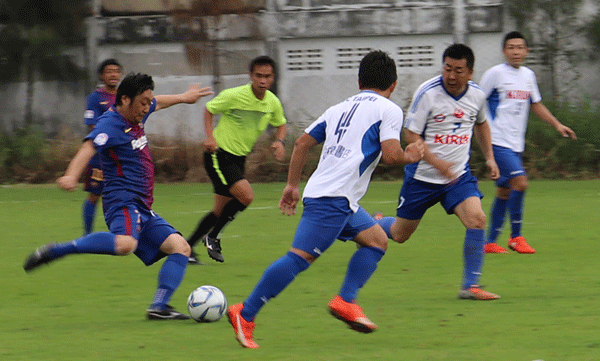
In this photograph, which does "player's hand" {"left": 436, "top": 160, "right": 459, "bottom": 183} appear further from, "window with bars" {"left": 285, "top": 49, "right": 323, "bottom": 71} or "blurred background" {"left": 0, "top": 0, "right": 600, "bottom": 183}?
"window with bars" {"left": 285, "top": 49, "right": 323, "bottom": 71}

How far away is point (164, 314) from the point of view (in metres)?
6.08

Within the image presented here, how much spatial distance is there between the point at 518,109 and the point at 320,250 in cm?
410

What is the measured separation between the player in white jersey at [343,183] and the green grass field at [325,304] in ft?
0.73

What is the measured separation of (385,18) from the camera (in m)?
19.7

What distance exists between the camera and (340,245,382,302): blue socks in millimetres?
5547

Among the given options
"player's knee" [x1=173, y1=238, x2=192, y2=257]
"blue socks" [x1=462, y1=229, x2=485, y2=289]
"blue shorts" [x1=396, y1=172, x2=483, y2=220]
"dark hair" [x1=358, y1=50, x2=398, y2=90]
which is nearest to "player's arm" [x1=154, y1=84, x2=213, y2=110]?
"player's knee" [x1=173, y1=238, x2=192, y2=257]

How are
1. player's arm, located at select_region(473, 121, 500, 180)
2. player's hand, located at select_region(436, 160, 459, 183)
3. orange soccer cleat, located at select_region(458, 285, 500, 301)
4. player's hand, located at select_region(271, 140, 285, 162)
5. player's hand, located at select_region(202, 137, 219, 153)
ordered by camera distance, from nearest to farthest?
player's hand, located at select_region(436, 160, 459, 183) < orange soccer cleat, located at select_region(458, 285, 500, 301) < player's arm, located at select_region(473, 121, 500, 180) < player's hand, located at select_region(271, 140, 285, 162) < player's hand, located at select_region(202, 137, 219, 153)

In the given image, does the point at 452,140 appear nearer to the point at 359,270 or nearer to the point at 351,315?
the point at 359,270

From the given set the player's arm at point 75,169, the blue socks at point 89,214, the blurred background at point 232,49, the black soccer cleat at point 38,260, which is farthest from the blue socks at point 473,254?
the blurred background at point 232,49

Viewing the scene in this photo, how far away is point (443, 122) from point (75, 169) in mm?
2565

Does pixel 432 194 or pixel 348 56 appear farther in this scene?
pixel 348 56

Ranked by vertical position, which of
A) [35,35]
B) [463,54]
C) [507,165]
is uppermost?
[35,35]

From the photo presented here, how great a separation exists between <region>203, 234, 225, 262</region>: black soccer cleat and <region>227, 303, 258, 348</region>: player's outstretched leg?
3291mm

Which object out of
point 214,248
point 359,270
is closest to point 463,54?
point 359,270
